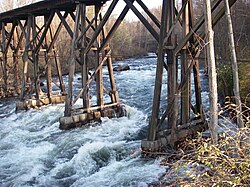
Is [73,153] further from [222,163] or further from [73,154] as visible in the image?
[222,163]

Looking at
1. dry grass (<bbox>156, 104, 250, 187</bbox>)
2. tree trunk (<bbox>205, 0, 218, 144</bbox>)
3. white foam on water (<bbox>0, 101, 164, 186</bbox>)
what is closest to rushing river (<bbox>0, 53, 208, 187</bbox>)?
white foam on water (<bbox>0, 101, 164, 186</bbox>)

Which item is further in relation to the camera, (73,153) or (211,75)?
(73,153)

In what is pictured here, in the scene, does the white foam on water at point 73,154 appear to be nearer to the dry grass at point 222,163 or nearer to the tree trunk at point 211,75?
the tree trunk at point 211,75

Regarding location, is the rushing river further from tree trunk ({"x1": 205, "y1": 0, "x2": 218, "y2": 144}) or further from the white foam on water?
tree trunk ({"x1": 205, "y1": 0, "x2": 218, "y2": 144})

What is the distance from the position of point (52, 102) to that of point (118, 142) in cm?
451

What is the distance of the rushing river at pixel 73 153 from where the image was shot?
186 inches

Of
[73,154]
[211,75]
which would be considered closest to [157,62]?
[211,75]

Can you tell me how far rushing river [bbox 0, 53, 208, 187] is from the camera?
4.73m

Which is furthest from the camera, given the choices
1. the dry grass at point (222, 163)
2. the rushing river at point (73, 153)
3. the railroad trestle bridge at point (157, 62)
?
the railroad trestle bridge at point (157, 62)

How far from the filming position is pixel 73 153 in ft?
19.4

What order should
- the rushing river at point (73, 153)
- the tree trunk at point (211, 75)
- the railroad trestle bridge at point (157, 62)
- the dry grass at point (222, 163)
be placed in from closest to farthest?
the dry grass at point (222, 163) → the tree trunk at point (211, 75) → the rushing river at point (73, 153) → the railroad trestle bridge at point (157, 62)

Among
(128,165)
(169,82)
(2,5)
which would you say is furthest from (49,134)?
(2,5)

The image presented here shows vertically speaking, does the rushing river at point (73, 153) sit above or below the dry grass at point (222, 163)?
below

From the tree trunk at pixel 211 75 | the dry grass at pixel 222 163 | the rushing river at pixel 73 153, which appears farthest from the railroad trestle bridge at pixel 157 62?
the dry grass at pixel 222 163
